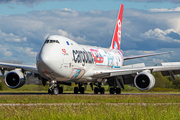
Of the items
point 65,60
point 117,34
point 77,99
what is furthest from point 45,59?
point 117,34

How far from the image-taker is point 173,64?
84.7 ft

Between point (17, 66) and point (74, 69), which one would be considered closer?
point (74, 69)

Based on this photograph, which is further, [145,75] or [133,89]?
[133,89]

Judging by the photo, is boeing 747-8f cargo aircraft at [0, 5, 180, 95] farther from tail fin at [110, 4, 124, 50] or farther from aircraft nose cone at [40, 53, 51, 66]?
tail fin at [110, 4, 124, 50]

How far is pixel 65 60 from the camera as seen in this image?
2152 centimetres

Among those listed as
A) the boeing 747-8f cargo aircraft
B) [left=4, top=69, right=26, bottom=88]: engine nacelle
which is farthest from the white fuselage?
[left=4, top=69, right=26, bottom=88]: engine nacelle

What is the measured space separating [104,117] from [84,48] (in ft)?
59.5

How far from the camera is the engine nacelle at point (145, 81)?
23.3 metres

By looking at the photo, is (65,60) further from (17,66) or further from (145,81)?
(145,81)

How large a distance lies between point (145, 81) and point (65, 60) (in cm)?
693

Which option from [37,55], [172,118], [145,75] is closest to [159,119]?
[172,118]

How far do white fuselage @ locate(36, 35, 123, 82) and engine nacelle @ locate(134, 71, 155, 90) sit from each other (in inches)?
165

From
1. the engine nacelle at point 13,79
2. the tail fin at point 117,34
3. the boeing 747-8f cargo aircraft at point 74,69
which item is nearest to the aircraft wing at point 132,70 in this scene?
the boeing 747-8f cargo aircraft at point 74,69

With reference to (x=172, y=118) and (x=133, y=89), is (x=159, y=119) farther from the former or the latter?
(x=133, y=89)
